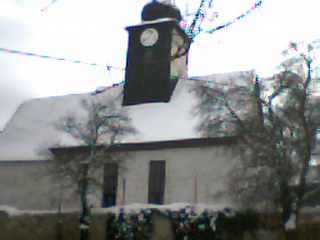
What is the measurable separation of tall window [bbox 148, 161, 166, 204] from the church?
0.05 m

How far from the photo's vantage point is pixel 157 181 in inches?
877

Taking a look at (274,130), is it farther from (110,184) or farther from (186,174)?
(110,184)

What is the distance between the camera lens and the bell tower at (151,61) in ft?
83.8

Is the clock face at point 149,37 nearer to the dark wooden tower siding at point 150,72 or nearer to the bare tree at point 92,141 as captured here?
the dark wooden tower siding at point 150,72

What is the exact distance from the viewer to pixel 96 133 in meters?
19.6

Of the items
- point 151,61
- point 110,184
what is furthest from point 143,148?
point 151,61

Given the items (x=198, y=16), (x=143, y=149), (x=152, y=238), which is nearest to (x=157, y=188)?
(x=143, y=149)

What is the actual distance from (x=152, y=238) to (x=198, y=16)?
1322 cm

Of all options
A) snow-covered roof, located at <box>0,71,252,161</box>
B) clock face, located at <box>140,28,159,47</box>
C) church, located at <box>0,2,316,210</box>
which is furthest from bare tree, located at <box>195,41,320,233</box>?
clock face, located at <box>140,28,159,47</box>

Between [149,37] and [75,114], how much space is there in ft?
23.3

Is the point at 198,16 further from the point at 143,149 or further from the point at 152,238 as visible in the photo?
the point at 143,149

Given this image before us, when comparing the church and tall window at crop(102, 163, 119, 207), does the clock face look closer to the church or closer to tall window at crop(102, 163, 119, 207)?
the church

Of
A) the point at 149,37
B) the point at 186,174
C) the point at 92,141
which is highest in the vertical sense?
the point at 149,37

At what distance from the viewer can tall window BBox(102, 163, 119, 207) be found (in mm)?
22891
